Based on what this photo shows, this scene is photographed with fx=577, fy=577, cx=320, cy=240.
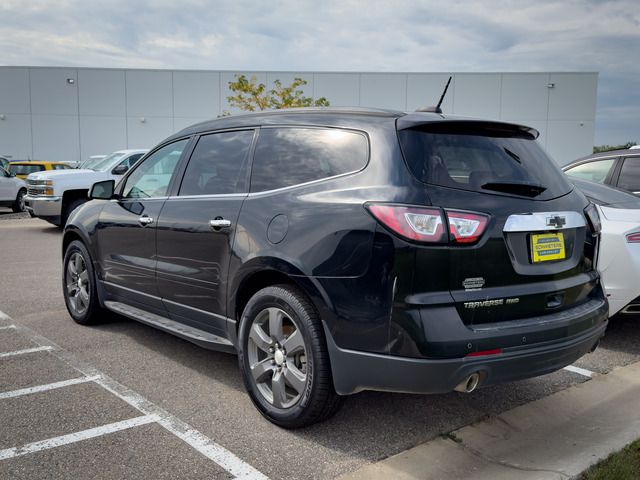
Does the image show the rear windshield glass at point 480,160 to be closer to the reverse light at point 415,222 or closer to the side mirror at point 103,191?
the reverse light at point 415,222

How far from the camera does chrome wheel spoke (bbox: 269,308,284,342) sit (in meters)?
3.25

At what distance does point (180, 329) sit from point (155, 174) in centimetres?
134

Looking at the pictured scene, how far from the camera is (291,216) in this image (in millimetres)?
3180

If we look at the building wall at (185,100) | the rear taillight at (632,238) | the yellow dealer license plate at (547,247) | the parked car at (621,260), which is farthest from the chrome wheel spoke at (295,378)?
the building wall at (185,100)

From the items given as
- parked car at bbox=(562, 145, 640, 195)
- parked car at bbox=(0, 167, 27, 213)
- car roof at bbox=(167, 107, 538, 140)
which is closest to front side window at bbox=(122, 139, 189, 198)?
car roof at bbox=(167, 107, 538, 140)

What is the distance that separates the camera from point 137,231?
450cm

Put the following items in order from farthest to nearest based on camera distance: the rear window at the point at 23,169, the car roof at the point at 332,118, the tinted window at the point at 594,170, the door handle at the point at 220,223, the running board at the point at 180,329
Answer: the rear window at the point at 23,169 → the tinted window at the point at 594,170 → the running board at the point at 180,329 → the door handle at the point at 220,223 → the car roof at the point at 332,118

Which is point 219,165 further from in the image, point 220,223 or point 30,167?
point 30,167

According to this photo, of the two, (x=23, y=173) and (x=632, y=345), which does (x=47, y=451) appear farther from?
(x=23, y=173)

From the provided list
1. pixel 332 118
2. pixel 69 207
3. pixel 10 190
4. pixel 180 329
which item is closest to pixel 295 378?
pixel 180 329

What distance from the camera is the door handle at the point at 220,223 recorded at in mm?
3574

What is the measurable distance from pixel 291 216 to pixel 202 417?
1320mm

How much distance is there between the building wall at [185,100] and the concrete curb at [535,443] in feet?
98.3

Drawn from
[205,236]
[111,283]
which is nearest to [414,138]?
[205,236]
